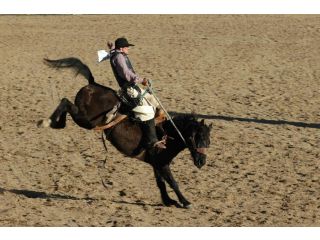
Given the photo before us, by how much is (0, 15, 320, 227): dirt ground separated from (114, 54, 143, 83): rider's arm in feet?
5.78

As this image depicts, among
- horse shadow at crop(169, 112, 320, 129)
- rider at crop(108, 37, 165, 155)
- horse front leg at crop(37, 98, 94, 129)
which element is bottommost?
horse front leg at crop(37, 98, 94, 129)

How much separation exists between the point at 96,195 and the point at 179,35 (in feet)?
45.9

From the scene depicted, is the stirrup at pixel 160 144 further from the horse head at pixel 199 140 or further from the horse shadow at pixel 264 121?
the horse shadow at pixel 264 121

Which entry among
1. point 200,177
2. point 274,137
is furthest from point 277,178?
point 274,137

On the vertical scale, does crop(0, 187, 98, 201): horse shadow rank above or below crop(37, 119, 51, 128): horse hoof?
below

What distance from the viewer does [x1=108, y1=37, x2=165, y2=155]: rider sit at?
893 cm

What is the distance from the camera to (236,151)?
40.2ft

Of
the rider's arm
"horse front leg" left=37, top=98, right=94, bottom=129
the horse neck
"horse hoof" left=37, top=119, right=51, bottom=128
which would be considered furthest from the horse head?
"horse hoof" left=37, top=119, right=51, bottom=128

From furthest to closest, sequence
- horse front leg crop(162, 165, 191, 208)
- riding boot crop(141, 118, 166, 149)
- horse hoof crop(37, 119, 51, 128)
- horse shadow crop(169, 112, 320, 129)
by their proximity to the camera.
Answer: horse shadow crop(169, 112, 320, 129)
horse front leg crop(162, 165, 191, 208)
riding boot crop(141, 118, 166, 149)
horse hoof crop(37, 119, 51, 128)

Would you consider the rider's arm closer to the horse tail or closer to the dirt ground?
the horse tail

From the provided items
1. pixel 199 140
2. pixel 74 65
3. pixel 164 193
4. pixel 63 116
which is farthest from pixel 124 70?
pixel 164 193

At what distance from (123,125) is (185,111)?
217 inches

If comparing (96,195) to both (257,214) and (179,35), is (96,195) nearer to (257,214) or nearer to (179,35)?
(257,214)

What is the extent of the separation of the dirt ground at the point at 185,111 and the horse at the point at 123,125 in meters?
0.73
